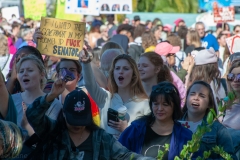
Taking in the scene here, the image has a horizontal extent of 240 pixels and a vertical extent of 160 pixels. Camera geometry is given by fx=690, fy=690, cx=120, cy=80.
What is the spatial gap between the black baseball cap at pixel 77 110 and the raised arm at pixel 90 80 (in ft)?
5.77

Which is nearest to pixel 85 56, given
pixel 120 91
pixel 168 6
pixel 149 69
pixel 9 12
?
pixel 120 91

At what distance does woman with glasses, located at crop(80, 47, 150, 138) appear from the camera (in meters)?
6.68

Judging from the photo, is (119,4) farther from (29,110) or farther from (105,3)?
(29,110)

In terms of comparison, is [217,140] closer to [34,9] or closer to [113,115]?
[113,115]

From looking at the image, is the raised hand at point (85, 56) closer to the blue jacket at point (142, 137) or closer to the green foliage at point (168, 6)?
the blue jacket at point (142, 137)

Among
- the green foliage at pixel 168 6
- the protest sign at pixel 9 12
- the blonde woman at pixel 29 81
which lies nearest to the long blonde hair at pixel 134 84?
the blonde woman at pixel 29 81

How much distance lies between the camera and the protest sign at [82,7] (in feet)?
47.8

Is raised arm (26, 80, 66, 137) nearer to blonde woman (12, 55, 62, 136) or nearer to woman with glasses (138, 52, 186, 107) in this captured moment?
blonde woman (12, 55, 62, 136)

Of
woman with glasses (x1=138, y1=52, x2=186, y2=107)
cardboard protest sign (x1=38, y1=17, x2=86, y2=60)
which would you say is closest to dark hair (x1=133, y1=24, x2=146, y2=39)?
cardboard protest sign (x1=38, y1=17, x2=86, y2=60)

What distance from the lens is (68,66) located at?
743 cm

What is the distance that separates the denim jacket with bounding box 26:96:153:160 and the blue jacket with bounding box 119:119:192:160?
544mm

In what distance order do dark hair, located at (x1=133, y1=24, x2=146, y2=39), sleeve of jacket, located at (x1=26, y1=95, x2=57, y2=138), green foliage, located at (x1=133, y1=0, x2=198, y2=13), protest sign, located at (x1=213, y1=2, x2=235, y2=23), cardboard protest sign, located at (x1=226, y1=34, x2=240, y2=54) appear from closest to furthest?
sleeve of jacket, located at (x1=26, y1=95, x2=57, y2=138)
cardboard protest sign, located at (x1=226, y1=34, x2=240, y2=54)
dark hair, located at (x1=133, y1=24, x2=146, y2=39)
protest sign, located at (x1=213, y1=2, x2=235, y2=23)
green foliage, located at (x1=133, y1=0, x2=198, y2=13)

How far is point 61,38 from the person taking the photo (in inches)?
337

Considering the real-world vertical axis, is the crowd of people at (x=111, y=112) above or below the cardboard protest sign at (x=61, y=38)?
below
